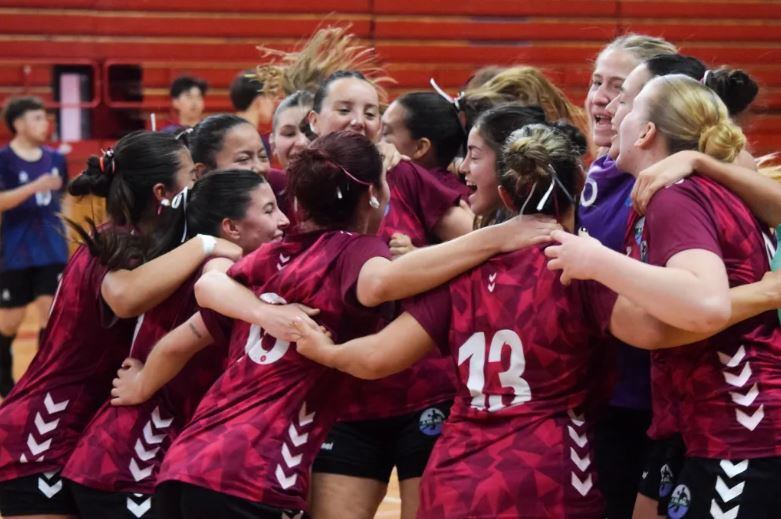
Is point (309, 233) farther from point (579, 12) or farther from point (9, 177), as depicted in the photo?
point (579, 12)

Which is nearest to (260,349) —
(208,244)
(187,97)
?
(208,244)

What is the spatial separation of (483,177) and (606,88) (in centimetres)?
68

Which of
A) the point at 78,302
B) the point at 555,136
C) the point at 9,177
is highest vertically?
the point at 555,136

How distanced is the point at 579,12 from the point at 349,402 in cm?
1046

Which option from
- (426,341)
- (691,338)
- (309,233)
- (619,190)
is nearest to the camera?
(691,338)

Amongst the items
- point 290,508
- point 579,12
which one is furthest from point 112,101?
point 290,508

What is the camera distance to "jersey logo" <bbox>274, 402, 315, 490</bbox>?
122 inches

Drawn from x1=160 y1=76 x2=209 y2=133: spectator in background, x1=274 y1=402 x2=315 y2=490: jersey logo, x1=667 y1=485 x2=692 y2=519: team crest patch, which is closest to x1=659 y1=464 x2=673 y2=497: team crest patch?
x1=667 y1=485 x2=692 y2=519: team crest patch

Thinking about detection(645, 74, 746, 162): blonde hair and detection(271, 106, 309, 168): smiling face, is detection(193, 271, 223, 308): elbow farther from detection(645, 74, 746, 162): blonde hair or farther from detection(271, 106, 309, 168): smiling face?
detection(271, 106, 309, 168): smiling face

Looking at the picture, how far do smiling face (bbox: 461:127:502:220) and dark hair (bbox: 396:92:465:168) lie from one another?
971 millimetres

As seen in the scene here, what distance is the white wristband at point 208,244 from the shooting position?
3.51 metres

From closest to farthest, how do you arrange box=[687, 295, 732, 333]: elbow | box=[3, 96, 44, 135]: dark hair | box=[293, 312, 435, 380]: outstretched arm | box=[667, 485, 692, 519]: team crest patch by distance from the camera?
box=[687, 295, 732, 333]: elbow < box=[667, 485, 692, 519]: team crest patch < box=[293, 312, 435, 380]: outstretched arm < box=[3, 96, 44, 135]: dark hair

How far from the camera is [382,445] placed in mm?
3783

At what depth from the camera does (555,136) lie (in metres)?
3.02
